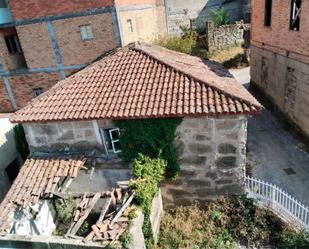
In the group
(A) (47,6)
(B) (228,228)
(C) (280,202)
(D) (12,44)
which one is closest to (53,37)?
(A) (47,6)

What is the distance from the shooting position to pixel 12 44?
2106 centimetres

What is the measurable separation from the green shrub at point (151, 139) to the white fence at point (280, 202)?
107 inches

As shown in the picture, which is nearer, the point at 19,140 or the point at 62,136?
→ the point at 62,136

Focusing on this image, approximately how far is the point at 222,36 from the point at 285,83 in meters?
14.6

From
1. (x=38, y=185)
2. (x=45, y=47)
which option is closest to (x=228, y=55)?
(x=45, y=47)

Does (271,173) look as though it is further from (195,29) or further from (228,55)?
(195,29)

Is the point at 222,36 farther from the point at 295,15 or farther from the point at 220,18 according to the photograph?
the point at 295,15

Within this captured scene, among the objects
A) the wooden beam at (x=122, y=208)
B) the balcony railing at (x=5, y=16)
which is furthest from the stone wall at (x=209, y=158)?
the balcony railing at (x=5, y=16)

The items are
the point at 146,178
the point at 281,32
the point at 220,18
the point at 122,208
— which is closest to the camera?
the point at 122,208

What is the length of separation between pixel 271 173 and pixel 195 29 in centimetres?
2215

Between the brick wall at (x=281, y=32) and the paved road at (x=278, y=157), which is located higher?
the brick wall at (x=281, y=32)

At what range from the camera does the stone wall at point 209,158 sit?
9.48 metres

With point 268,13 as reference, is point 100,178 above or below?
below

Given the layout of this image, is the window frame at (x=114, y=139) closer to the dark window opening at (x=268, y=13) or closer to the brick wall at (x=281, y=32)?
the brick wall at (x=281, y=32)
